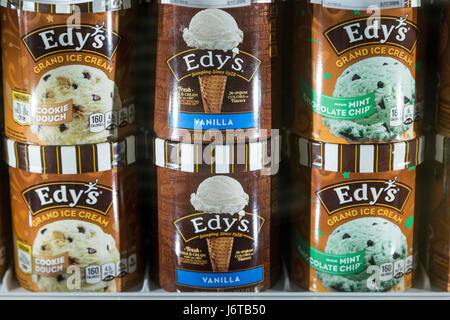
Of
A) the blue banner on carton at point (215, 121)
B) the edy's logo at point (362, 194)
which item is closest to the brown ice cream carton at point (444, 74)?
the edy's logo at point (362, 194)

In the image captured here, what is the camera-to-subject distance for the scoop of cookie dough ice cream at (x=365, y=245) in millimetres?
1455

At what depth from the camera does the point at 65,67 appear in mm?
1381

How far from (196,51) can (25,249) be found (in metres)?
0.61

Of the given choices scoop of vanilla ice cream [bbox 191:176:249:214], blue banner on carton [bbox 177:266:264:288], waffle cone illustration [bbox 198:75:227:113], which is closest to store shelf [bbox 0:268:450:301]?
blue banner on carton [bbox 177:266:264:288]

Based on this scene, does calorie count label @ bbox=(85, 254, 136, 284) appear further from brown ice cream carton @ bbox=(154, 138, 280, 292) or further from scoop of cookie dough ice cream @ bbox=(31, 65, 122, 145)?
scoop of cookie dough ice cream @ bbox=(31, 65, 122, 145)

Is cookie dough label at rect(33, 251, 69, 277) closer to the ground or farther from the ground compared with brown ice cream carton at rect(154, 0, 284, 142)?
closer to the ground

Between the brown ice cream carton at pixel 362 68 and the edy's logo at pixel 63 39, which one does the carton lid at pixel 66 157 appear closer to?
the edy's logo at pixel 63 39

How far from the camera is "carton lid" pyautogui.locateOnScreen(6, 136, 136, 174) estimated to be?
56.0 inches

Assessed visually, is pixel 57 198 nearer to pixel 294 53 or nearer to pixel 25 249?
pixel 25 249

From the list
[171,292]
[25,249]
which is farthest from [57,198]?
[171,292]

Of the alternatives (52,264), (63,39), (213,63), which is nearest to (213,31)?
(213,63)

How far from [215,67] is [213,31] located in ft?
0.24

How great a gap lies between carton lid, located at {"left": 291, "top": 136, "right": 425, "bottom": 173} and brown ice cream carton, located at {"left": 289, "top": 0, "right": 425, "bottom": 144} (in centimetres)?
2

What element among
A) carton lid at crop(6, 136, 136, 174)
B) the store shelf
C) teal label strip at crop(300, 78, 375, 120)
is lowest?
the store shelf
